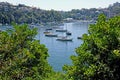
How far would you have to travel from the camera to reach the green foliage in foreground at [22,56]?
64.5ft

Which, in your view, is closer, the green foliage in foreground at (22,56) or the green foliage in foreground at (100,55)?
the green foliage in foreground at (100,55)

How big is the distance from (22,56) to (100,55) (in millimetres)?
7880

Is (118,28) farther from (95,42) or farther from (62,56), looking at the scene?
(62,56)

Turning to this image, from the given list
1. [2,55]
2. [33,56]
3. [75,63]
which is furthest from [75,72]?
[2,55]

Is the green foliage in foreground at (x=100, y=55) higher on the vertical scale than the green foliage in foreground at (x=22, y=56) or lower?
higher

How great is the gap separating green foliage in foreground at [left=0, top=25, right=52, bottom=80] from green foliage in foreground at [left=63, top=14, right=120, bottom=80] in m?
5.57

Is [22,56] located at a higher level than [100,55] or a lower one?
lower

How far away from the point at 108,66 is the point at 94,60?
0.68m

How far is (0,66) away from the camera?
19.5m

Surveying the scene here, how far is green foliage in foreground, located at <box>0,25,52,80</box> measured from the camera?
1966 cm

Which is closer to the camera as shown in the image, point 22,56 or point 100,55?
point 100,55

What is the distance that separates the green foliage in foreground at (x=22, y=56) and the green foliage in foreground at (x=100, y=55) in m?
5.57

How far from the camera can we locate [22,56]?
2075cm

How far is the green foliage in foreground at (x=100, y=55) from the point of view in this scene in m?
13.6
